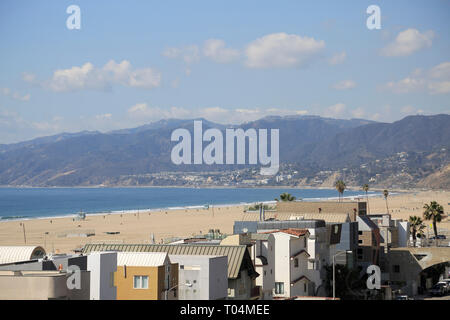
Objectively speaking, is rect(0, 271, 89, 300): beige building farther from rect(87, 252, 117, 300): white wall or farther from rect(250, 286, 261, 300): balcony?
rect(250, 286, 261, 300): balcony

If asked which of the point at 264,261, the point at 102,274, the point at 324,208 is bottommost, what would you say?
the point at 264,261

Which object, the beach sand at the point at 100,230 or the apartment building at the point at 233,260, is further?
the beach sand at the point at 100,230

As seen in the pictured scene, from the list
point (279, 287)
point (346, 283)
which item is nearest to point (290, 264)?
point (279, 287)

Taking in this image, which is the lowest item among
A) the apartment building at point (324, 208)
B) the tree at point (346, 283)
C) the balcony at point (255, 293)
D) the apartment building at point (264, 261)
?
the tree at point (346, 283)

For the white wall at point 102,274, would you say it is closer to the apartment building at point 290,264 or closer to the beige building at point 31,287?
the beige building at point 31,287

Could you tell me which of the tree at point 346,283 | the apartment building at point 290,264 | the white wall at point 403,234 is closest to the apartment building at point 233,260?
the apartment building at point 290,264

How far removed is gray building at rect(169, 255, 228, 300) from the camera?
25.6 metres

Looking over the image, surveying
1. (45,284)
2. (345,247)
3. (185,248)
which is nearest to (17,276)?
(45,284)

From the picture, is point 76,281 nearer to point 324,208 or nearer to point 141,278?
point 141,278

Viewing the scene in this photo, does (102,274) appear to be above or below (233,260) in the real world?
above

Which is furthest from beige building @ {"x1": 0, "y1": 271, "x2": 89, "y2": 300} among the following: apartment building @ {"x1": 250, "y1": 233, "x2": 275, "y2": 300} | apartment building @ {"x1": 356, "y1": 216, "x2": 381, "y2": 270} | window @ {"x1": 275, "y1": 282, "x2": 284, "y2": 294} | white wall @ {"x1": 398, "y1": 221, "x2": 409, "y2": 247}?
white wall @ {"x1": 398, "y1": 221, "x2": 409, "y2": 247}

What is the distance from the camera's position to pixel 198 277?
2578cm

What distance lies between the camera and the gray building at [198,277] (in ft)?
84.0

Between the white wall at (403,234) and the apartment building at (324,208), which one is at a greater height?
the apartment building at (324,208)
